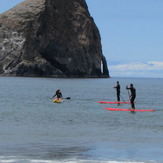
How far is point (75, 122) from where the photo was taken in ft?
100

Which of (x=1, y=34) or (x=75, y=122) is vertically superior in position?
(x=1, y=34)

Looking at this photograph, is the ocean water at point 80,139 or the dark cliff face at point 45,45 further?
the dark cliff face at point 45,45

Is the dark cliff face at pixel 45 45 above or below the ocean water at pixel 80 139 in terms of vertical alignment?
above

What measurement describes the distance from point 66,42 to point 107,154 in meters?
176

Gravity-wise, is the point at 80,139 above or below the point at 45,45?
below

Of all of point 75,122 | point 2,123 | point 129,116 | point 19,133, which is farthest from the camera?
point 129,116

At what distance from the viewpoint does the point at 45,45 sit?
18775 cm

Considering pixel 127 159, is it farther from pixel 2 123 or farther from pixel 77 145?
pixel 2 123

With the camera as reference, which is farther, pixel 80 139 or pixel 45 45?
pixel 45 45

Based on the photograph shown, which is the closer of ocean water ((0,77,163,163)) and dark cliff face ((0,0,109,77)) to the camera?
ocean water ((0,77,163,163))

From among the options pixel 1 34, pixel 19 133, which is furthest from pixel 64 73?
pixel 19 133

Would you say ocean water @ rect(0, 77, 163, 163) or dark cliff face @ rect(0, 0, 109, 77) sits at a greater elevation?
dark cliff face @ rect(0, 0, 109, 77)

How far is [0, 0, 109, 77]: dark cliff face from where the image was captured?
17988 cm

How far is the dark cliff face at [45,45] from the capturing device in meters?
180
